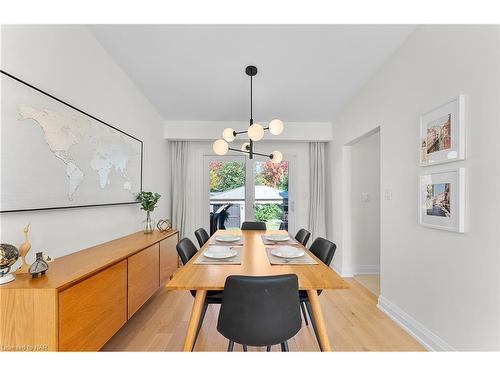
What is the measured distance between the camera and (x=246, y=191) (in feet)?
14.5

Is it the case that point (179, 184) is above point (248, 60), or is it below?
below

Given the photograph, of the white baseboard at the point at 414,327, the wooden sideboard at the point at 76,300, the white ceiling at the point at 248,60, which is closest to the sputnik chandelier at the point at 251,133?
the white ceiling at the point at 248,60

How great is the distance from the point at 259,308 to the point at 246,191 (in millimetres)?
3285

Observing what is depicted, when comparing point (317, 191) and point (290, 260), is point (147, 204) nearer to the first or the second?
point (290, 260)

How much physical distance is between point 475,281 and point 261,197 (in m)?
3.28

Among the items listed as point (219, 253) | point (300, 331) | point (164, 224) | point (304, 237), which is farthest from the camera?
point (164, 224)

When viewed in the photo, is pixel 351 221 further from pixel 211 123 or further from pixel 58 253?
pixel 58 253

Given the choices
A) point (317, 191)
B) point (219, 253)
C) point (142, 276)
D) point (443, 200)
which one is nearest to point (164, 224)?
point (142, 276)

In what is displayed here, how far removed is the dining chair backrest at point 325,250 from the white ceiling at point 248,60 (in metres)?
1.77

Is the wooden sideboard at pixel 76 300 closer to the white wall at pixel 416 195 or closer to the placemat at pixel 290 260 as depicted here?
the placemat at pixel 290 260

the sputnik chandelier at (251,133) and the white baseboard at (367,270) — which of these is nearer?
the sputnik chandelier at (251,133)

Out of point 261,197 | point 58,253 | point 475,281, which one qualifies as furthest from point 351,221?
point 58,253

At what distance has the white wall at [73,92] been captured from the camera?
1.35 meters

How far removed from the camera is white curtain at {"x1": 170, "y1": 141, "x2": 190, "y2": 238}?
4164 millimetres
